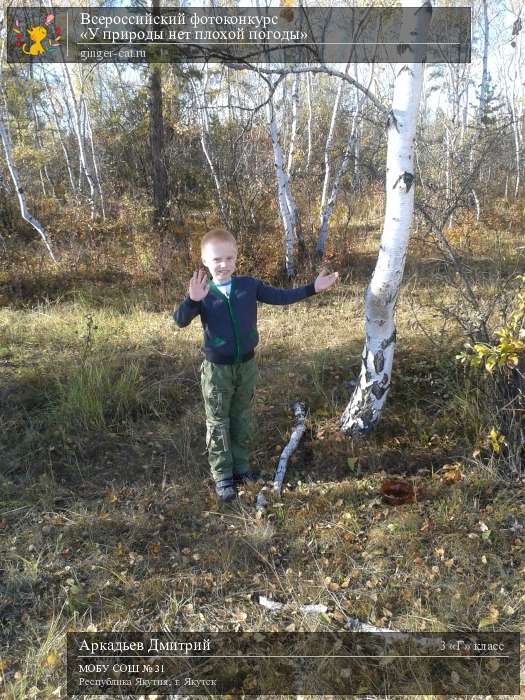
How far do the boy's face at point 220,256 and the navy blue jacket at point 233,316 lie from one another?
3.6 inches

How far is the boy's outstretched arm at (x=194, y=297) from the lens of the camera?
232 cm

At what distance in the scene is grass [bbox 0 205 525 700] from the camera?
86.5 inches

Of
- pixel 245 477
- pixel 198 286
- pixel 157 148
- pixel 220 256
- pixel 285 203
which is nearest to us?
pixel 198 286

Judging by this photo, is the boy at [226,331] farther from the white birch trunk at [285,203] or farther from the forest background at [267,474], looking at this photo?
the white birch trunk at [285,203]

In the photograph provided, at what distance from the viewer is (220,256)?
2.47 m

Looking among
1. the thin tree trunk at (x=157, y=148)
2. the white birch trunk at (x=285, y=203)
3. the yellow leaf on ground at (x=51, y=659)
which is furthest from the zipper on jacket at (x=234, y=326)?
the thin tree trunk at (x=157, y=148)

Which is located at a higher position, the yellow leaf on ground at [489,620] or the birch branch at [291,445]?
the birch branch at [291,445]

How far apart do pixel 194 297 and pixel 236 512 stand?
140 cm

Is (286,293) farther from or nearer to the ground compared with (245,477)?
farther from the ground

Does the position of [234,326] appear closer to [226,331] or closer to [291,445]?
[226,331]

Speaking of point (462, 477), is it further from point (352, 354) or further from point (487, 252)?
point (487, 252)

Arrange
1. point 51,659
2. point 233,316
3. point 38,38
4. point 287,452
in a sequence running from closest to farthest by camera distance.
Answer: point 51,659 < point 233,316 < point 287,452 < point 38,38

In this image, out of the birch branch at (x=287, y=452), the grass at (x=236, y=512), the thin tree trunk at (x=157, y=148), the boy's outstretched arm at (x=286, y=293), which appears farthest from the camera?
the thin tree trunk at (x=157, y=148)

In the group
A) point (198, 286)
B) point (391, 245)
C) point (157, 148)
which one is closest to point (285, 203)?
point (157, 148)
